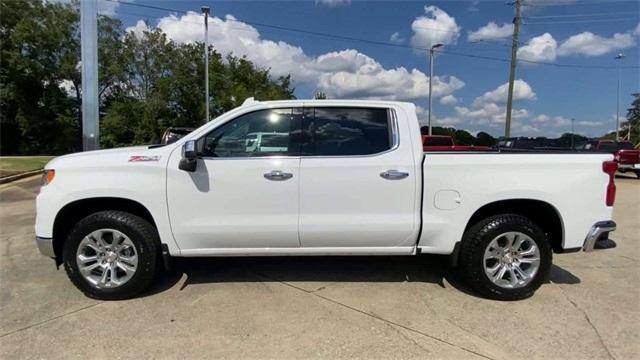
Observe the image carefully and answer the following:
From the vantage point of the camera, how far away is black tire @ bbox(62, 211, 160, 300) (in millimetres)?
4195

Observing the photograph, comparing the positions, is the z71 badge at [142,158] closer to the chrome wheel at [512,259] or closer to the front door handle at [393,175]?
the front door handle at [393,175]

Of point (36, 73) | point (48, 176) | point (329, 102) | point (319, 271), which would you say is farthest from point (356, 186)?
point (36, 73)

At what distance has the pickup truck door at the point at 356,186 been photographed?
420cm

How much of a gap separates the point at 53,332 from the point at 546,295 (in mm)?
4486

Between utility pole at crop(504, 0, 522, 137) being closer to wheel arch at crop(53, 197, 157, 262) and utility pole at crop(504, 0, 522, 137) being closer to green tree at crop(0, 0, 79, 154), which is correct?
wheel arch at crop(53, 197, 157, 262)

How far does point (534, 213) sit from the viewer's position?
460cm

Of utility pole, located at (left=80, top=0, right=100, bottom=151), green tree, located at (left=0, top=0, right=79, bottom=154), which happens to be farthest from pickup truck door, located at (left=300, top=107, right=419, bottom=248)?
green tree, located at (left=0, top=0, right=79, bottom=154)

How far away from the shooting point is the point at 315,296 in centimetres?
435

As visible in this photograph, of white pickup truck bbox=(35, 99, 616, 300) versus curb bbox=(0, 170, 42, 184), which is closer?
white pickup truck bbox=(35, 99, 616, 300)

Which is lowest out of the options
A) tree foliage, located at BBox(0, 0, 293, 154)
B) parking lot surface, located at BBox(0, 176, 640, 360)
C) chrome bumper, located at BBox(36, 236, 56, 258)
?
parking lot surface, located at BBox(0, 176, 640, 360)

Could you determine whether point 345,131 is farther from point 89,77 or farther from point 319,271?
point 89,77

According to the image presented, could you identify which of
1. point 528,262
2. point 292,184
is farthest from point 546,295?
point 292,184

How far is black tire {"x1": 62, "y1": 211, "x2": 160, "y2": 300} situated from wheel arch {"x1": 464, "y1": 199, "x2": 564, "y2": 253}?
3034 mm

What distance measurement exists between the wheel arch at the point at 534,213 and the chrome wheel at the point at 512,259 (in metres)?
0.26
